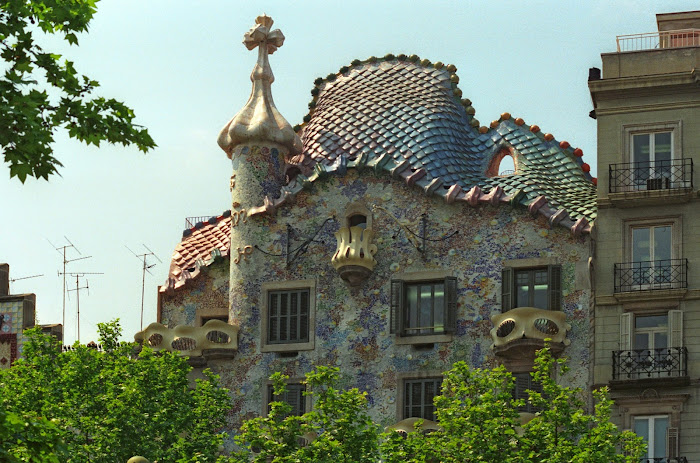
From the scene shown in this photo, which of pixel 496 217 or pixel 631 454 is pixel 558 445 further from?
pixel 496 217

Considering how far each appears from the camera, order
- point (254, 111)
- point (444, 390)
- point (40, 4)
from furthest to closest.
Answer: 1. point (254, 111)
2. point (444, 390)
3. point (40, 4)

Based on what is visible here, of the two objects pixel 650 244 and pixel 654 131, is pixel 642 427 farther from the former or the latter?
pixel 654 131

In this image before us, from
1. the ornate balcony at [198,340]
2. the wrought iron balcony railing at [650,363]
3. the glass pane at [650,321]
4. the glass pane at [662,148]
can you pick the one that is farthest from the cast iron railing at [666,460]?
the ornate balcony at [198,340]

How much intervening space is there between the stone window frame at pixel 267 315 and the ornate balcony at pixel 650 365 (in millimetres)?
7449

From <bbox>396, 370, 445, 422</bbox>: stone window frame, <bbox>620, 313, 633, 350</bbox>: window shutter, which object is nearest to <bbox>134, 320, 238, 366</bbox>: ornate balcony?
<bbox>396, 370, 445, 422</bbox>: stone window frame

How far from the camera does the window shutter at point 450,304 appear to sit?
48500 mm

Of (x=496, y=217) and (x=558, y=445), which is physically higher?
(x=496, y=217)

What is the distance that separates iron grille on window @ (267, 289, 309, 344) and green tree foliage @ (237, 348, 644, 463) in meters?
5.28

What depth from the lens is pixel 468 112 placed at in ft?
173

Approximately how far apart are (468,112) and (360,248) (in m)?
5.32

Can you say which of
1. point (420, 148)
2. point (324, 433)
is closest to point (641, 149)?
point (420, 148)

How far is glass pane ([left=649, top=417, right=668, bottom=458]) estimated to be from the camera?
45.7m

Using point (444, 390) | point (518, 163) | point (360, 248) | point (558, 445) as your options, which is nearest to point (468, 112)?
point (518, 163)

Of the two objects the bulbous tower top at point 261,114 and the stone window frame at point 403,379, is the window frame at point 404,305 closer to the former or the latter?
the stone window frame at point 403,379
